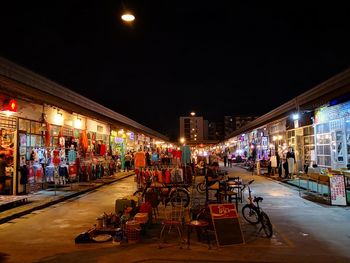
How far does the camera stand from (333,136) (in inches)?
767

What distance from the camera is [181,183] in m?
13.9

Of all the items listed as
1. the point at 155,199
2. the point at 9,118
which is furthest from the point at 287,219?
the point at 9,118

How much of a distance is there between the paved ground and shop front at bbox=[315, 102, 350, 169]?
649 cm

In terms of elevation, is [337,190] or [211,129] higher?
[211,129]

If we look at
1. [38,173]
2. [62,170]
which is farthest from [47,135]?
[38,173]

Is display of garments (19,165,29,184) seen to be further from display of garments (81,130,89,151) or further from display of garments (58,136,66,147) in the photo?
display of garments (81,130,89,151)

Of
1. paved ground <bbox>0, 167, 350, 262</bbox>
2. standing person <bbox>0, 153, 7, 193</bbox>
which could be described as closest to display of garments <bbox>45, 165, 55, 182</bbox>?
standing person <bbox>0, 153, 7, 193</bbox>

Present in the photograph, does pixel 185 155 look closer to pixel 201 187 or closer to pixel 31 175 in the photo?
pixel 201 187

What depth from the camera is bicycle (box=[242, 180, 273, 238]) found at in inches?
353

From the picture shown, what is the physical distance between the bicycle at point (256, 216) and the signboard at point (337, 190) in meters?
4.44

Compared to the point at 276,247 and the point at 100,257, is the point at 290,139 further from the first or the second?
the point at 100,257

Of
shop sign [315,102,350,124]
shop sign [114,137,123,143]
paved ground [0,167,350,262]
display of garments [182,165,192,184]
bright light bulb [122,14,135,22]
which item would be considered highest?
bright light bulb [122,14,135,22]

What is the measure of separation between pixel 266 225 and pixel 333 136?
12.4 m

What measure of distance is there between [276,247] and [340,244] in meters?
1.58
